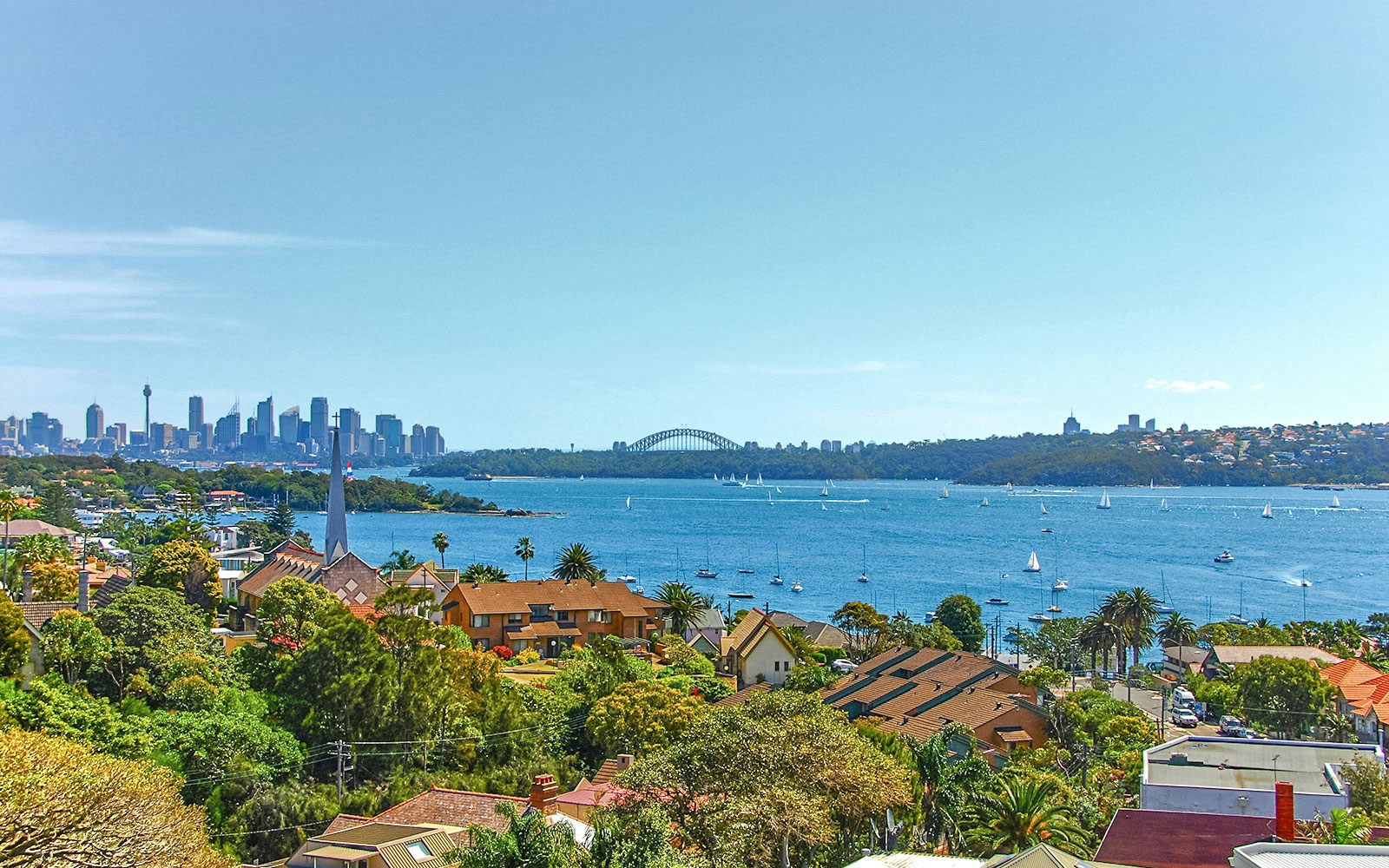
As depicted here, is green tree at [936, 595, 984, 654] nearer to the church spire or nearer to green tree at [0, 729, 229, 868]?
the church spire

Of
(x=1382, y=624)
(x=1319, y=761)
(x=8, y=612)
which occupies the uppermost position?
(x=8, y=612)

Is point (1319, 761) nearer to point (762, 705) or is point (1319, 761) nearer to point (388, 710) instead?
point (762, 705)

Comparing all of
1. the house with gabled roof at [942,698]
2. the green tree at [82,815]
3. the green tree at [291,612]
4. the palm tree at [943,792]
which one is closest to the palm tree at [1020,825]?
the palm tree at [943,792]

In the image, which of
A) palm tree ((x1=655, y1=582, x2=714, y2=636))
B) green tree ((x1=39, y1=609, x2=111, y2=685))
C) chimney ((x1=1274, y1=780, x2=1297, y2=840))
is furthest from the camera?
Result: palm tree ((x1=655, y1=582, x2=714, y2=636))

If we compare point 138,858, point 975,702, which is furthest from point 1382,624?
point 138,858

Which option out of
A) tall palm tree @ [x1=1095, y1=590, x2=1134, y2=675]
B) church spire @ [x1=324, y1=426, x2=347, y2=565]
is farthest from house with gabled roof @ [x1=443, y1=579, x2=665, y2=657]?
tall palm tree @ [x1=1095, y1=590, x2=1134, y2=675]

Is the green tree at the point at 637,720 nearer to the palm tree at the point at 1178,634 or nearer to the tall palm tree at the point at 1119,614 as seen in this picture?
the tall palm tree at the point at 1119,614
